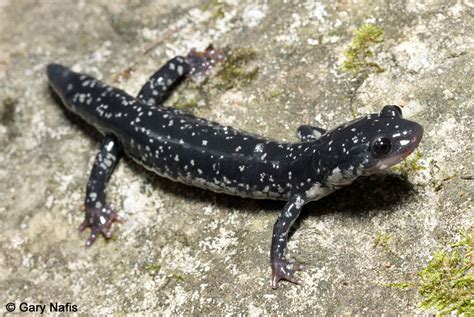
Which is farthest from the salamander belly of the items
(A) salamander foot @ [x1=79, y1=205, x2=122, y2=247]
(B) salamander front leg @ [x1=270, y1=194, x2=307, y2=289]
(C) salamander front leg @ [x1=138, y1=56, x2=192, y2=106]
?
(C) salamander front leg @ [x1=138, y1=56, x2=192, y2=106]

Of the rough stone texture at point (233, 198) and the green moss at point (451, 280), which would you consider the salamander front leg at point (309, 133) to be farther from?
the green moss at point (451, 280)

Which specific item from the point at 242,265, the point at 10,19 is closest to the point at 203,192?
the point at 242,265

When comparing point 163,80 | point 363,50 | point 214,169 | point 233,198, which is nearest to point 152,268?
point 233,198

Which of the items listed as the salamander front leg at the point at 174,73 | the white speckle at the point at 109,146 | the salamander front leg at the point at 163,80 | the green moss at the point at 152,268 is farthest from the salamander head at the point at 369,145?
the white speckle at the point at 109,146

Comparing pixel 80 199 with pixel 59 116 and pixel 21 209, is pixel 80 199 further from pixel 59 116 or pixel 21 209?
pixel 59 116

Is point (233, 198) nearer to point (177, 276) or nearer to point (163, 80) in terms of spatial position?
point (177, 276)

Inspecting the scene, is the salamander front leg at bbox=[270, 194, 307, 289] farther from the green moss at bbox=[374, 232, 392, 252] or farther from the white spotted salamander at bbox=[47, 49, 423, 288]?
the green moss at bbox=[374, 232, 392, 252]
